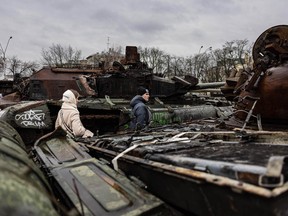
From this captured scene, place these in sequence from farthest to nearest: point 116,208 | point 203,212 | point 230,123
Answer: point 230,123 → point 116,208 → point 203,212

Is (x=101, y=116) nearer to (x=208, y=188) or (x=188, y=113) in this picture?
(x=188, y=113)

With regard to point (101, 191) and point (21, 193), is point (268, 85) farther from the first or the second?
point (21, 193)

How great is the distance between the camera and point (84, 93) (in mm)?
11719

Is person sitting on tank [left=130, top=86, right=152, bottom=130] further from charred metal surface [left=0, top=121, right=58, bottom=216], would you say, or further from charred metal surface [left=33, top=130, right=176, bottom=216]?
charred metal surface [left=0, top=121, right=58, bottom=216]

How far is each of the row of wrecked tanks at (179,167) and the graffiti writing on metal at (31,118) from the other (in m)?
4.45

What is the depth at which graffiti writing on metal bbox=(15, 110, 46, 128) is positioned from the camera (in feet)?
30.8

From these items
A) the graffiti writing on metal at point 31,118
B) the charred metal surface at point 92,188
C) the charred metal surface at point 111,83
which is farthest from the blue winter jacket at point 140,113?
the charred metal surface at point 111,83

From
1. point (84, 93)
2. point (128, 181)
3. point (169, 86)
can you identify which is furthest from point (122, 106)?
point (128, 181)

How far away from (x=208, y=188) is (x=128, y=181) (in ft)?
3.40

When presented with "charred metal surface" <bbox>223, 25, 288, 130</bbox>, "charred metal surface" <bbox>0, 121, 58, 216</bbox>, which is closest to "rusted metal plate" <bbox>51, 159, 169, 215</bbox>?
"charred metal surface" <bbox>0, 121, 58, 216</bbox>

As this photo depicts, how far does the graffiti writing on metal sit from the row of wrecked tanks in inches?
175

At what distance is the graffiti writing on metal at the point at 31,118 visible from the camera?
9373 mm

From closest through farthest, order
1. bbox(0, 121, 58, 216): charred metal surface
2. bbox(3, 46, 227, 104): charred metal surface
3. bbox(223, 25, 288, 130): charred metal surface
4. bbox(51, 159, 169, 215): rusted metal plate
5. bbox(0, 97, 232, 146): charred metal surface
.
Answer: bbox(0, 121, 58, 216): charred metal surface
bbox(51, 159, 169, 215): rusted metal plate
bbox(223, 25, 288, 130): charred metal surface
bbox(0, 97, 232, 146): charred metal surface
bbox(3, 46, 227, 104): charred metal surface

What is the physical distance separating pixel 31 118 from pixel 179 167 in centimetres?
741
